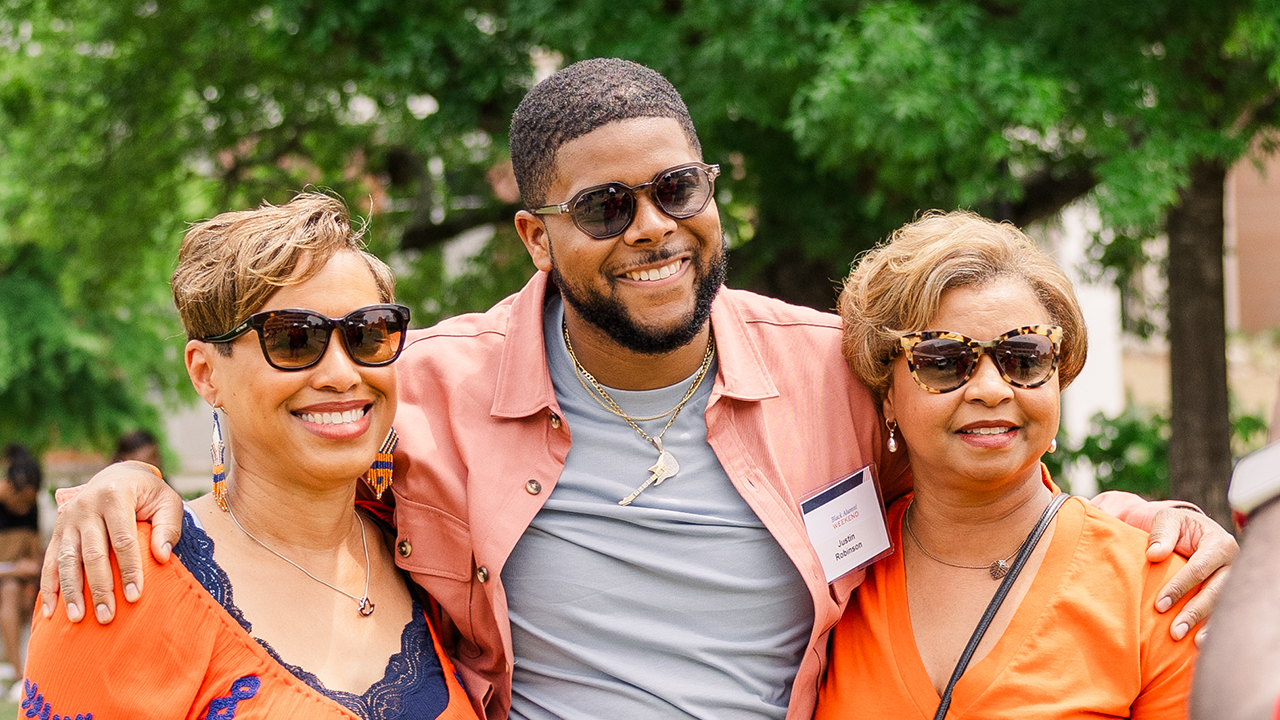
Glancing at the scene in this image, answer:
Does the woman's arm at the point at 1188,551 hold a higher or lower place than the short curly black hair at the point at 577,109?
lower

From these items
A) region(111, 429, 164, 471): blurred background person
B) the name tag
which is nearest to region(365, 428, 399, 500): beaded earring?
the name tag

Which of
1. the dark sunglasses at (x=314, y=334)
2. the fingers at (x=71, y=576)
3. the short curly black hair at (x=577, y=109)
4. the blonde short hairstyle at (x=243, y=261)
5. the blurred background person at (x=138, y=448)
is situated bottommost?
the blurred background person at (x=138, y=448)

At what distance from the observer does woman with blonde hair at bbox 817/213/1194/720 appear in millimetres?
2416

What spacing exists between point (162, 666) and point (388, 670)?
1.54 ft

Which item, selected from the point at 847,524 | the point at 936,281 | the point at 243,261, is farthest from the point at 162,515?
the point at 936,281

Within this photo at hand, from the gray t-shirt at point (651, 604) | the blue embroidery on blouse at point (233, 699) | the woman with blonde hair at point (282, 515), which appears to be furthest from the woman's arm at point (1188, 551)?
the blue embroidery on blouse at point (233, 699)

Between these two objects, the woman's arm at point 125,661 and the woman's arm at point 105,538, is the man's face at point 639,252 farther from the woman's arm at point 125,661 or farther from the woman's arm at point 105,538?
the woman's arm at point 125,661

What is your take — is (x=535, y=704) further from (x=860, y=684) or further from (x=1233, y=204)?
(x=1233, y=204)

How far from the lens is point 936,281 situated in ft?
8.70

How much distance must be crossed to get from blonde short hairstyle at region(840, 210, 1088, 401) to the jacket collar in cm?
27

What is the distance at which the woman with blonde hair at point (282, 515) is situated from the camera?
89.6 inches

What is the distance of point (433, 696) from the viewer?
2555 mm

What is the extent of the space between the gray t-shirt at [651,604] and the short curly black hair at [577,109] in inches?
30.1

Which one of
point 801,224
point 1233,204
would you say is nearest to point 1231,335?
point 1233,204
